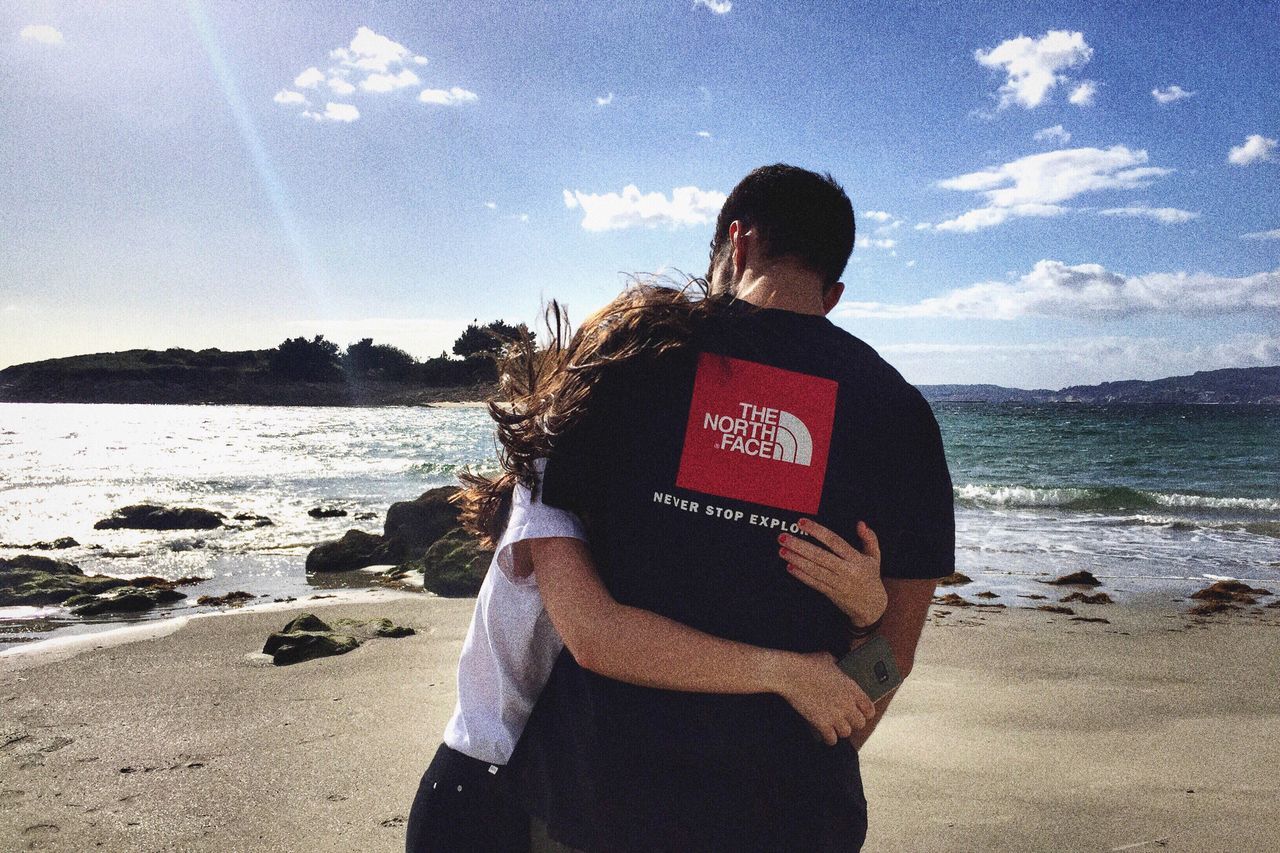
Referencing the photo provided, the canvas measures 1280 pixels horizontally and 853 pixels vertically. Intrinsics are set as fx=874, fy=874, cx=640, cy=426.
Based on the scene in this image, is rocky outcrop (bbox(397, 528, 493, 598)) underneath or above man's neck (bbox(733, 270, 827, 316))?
underneath

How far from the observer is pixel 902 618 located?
59.7 inches

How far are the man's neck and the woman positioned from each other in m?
0.12

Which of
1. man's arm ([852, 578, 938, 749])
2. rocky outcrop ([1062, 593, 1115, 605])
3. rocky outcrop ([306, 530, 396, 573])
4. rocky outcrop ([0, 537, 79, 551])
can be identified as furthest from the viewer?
rocky outcrop ([0, 537, 79, 551])

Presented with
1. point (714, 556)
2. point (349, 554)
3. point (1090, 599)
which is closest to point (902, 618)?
point (714, 556)

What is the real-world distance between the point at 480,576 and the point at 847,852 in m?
7.62

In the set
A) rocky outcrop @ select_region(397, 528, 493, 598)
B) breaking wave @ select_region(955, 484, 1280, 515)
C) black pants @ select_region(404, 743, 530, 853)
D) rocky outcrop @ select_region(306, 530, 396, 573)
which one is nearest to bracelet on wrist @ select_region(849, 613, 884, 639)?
black pants @ select_region(404, 743, 530, 853)

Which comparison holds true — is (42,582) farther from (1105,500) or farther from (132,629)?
(1105,500)

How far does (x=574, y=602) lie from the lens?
130cm

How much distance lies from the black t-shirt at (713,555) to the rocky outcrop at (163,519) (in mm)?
15001

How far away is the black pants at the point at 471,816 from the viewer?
4.63 feet

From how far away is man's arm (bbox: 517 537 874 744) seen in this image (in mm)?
1281

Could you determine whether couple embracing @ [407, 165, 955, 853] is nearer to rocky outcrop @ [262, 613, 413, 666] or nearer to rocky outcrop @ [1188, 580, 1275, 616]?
rocky outcrop @ [262, 613, 413, 666]

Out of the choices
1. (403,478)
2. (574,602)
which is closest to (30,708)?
(574,602)

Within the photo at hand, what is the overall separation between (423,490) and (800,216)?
2130 centimetres
